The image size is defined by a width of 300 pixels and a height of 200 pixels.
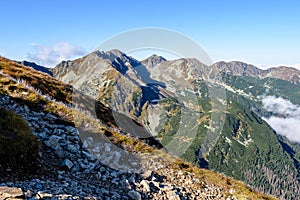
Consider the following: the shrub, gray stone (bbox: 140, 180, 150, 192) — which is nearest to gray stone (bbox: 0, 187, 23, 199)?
the shrub

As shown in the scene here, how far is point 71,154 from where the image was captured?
597 inches

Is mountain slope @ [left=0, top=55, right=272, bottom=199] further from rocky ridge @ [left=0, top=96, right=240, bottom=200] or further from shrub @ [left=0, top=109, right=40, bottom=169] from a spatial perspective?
shrub @ [left=0, top=109, right=40, bottom=169]

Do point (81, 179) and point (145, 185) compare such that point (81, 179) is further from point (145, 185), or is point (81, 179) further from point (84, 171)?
point (145, 185)

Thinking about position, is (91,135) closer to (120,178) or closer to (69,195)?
(120,178)

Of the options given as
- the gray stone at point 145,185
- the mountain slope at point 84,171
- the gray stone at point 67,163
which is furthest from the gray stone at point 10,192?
the gray stone at point 145,185

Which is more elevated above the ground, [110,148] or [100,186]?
[110,148]

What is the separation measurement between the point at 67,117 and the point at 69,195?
9.64 metres

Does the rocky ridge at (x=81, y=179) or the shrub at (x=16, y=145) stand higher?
the shrub at (x=16, y=145)

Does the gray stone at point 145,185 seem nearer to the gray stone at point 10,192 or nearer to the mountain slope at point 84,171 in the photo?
the mountain slope at point 84,171

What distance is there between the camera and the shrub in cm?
1140

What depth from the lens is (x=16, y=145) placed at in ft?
39.1

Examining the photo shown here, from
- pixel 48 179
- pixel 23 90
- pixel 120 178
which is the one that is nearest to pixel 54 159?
pixel 48 179

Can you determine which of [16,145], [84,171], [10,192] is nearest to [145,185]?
[84,171]

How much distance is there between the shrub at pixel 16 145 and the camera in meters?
11.4
